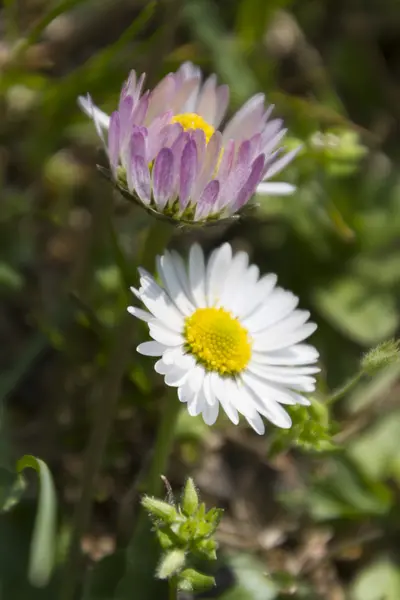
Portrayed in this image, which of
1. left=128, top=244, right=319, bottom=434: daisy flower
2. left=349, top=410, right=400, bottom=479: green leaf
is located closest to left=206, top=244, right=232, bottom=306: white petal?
left=128, top=244, right=319, bottom=434: daisy flower

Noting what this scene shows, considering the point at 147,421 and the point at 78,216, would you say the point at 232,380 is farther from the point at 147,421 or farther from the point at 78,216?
the point at 78,216

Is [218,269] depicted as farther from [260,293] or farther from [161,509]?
[161,509]

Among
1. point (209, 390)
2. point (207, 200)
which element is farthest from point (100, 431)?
point (207, 200)

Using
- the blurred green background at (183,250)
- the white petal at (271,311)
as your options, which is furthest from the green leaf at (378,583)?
the white petal at (271,311)

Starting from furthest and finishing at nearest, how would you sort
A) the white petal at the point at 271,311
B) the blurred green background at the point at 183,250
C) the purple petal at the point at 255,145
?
the blurred green background at the point at 183,250 < the white petal at the point at 271,311 < the purple petal at the point at 255,145

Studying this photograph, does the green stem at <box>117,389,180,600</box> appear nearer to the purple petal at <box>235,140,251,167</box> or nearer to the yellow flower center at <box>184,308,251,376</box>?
the yellow flower center at <box>184,308,251,376</box>

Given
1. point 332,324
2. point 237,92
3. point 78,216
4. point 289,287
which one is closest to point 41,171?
point 78,216

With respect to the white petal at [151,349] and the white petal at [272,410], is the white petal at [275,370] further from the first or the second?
the white petal at [151,349]
